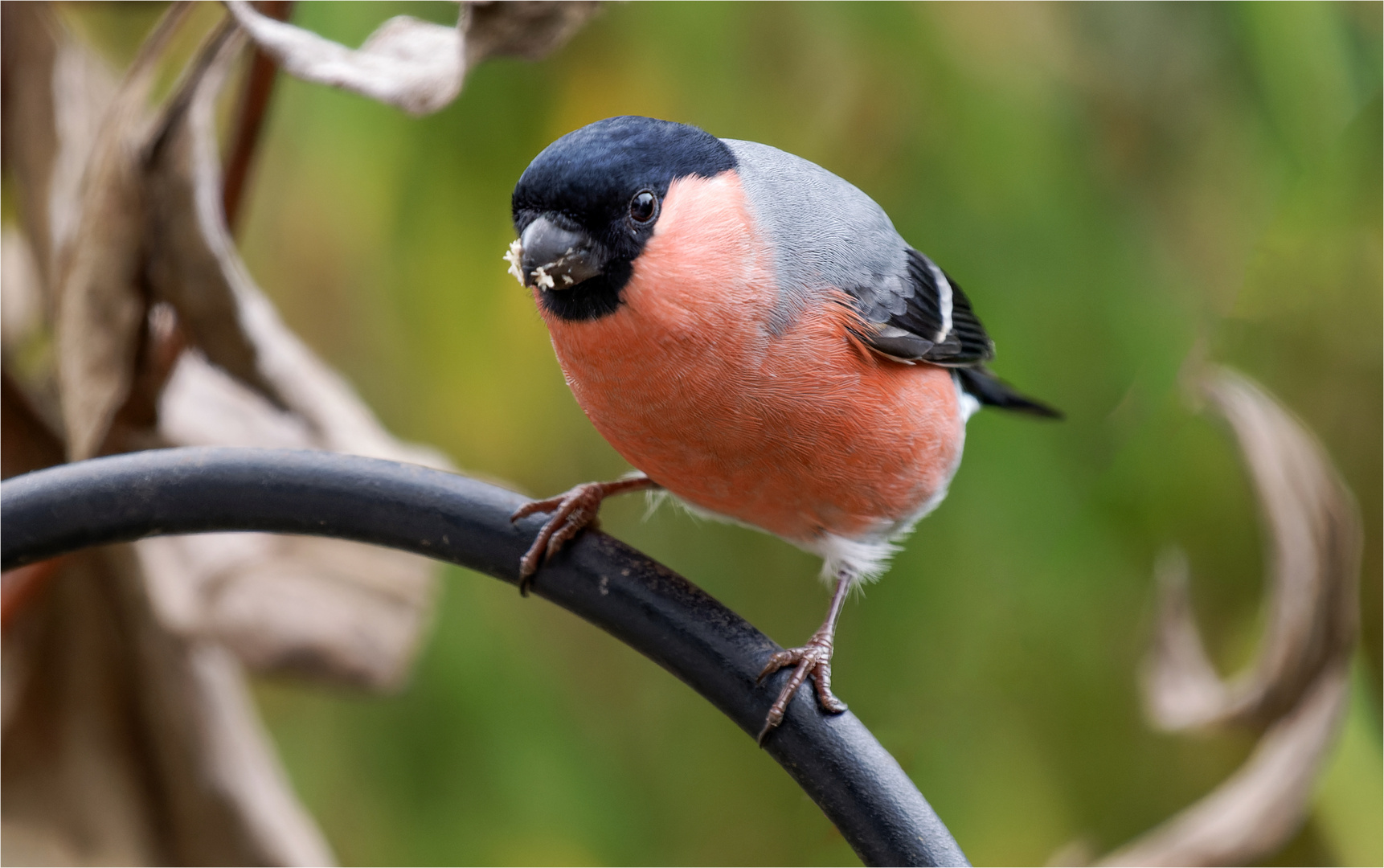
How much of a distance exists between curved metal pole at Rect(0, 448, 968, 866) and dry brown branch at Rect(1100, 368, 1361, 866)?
27.8 inches

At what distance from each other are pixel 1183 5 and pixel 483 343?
1.06 metres

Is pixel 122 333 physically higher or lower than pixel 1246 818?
higher

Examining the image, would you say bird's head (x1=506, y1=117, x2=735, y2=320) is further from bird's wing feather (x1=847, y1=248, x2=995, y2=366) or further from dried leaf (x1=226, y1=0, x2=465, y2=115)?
bird's wing feather (x1=847, y1=248, x2=995, y2=366)

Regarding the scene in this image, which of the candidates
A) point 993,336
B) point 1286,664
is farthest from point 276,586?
point 1286,664

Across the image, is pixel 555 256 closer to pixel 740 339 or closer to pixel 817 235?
pixel 740 339

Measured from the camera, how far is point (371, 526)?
72cm

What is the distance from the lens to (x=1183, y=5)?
1.50 metres

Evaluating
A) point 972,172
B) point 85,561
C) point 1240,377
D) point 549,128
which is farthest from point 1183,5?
point 85,561

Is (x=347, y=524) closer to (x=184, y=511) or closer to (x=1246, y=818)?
(x=184, y=511)

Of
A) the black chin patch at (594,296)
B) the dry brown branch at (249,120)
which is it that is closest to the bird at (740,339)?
the black chin patch at (594,296)

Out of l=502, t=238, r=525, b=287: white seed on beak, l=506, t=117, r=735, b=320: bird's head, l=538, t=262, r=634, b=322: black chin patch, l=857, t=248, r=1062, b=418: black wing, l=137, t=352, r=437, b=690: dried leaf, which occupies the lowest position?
l=137, t=352, r=437, b=690: dried leaf

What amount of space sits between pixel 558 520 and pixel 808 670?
0.21 m

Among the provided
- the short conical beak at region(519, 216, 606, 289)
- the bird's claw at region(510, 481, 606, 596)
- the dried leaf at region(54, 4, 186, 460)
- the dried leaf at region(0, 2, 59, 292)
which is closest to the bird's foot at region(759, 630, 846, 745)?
the bird's claw at region(510, 481, 606, 596)

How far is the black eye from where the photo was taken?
71cm
